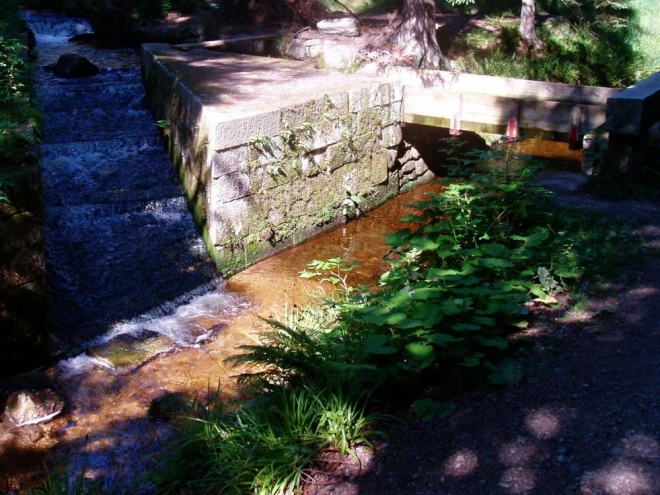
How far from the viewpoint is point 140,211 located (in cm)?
780

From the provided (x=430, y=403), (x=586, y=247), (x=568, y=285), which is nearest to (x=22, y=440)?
(x=430, y=403)

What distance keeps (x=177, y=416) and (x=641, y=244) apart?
3.76m

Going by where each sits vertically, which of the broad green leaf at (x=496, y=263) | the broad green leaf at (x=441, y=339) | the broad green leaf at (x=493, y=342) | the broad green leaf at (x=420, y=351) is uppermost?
the broad green leaf at (x=496, y=263)

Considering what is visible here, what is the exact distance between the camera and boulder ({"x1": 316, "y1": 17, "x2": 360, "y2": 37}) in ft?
43.9

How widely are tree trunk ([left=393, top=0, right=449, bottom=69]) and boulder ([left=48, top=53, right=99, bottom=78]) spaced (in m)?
5.38

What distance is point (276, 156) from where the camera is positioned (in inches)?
308

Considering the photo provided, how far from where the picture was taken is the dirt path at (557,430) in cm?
306

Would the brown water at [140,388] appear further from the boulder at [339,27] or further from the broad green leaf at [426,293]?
the boulder at [339,27]

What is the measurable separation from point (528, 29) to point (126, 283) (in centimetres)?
1023

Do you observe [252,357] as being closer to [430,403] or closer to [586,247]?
[430,403]

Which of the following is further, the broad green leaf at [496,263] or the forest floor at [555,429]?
the broad green leaf at [496,263]

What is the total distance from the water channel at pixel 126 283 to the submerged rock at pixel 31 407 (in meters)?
0.07

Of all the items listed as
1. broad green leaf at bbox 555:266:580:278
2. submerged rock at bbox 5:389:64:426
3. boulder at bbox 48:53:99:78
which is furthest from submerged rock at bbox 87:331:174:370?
boulder at bbox 48:53:99:78

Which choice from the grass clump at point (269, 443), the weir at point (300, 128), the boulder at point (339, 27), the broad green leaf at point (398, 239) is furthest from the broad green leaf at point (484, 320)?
the boulder at point (339, 27)
